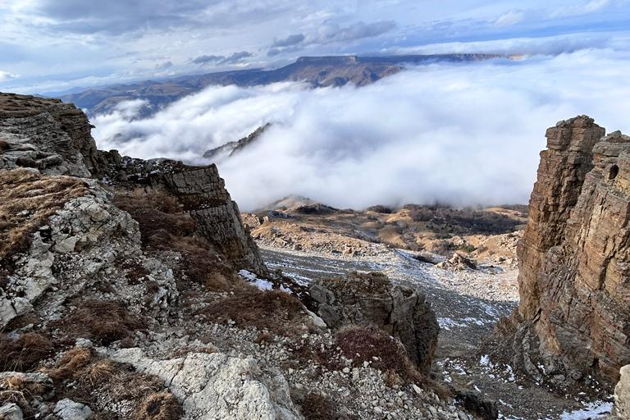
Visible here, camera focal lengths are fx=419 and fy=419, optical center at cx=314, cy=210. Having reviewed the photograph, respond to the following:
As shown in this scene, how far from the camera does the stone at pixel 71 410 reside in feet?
30.9

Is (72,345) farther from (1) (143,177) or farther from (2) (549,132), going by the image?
(2) (549,132)

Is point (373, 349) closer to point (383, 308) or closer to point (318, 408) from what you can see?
point (318, 408)

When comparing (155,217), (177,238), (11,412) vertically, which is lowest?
(177,238)

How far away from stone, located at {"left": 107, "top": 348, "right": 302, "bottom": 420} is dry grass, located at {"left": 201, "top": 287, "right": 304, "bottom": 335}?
14.2ft

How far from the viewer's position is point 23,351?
11.9 metres

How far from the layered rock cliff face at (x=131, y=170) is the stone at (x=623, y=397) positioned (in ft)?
67.5

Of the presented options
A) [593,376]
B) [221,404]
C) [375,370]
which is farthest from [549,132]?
[221,404]

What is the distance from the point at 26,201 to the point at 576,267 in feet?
118

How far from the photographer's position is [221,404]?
1008cm

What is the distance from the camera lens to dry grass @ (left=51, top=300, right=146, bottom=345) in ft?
44.5

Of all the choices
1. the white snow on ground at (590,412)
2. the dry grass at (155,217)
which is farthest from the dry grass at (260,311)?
the white snow on ground at (590,412)

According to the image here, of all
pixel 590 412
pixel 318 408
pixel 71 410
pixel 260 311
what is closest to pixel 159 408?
pixel 71 410

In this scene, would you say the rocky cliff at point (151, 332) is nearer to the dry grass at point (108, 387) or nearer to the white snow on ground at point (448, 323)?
the dry grass at point (108, 387)

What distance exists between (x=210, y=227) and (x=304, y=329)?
16485 millimetres
